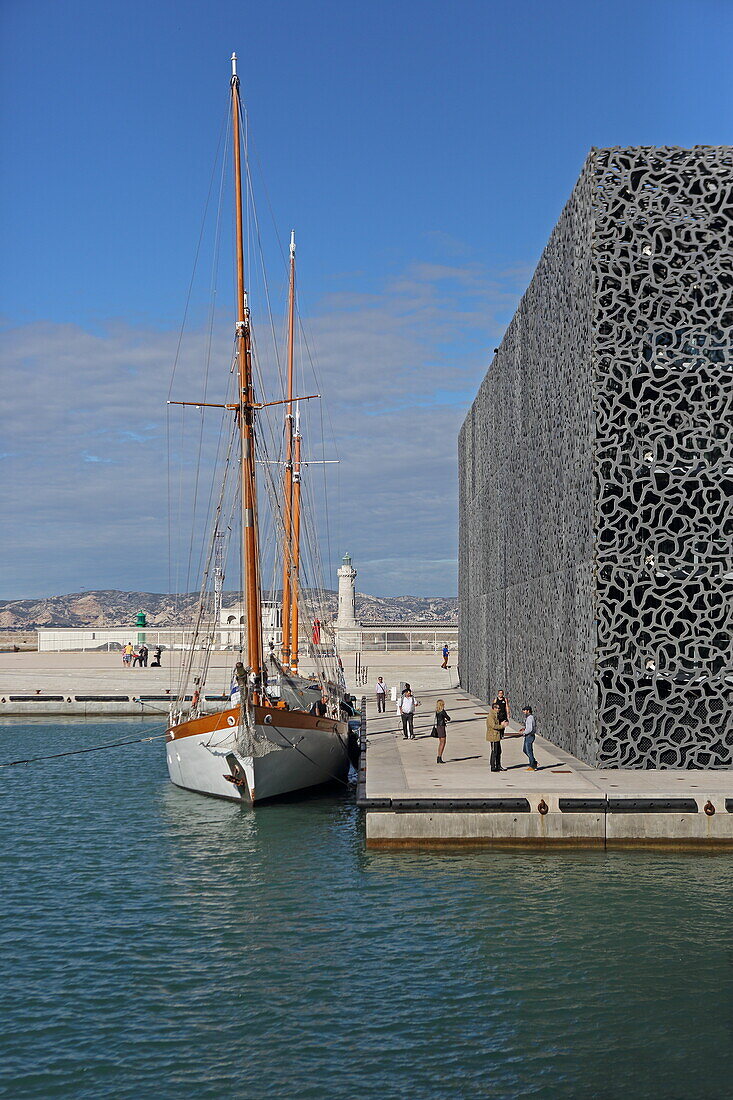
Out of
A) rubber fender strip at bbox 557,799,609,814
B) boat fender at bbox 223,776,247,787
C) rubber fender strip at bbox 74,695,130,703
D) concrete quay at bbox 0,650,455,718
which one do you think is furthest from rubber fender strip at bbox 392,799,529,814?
rubber fender strip at bbox 74,695,130,703

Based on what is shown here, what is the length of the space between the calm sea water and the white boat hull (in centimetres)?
301

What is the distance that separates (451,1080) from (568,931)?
16.6 ft

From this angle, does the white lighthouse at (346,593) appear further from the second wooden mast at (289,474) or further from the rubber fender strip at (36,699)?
the second wooden mast at (289,474)

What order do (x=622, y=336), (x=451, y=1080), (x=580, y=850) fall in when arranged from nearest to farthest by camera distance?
1. (x=451, y=1080)
2. (x=580, y=850)
3. (x=622, y=336)

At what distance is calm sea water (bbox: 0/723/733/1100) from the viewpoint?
10781 mm

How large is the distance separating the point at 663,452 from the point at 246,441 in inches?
423

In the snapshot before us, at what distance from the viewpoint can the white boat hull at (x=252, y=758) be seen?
2506cm

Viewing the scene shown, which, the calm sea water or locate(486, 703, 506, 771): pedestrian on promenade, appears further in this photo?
locate(486, 703, 506, 771): pedestrian on promenade

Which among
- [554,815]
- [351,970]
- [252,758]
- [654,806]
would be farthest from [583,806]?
[252,758]

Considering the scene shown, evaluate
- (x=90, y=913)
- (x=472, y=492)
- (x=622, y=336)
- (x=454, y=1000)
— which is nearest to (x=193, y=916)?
(x=90, y=913)

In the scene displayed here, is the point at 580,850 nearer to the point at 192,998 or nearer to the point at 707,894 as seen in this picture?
the point at 707,894

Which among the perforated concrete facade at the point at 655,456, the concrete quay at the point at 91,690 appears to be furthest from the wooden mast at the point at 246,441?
the concrete quay at the point at 91,690

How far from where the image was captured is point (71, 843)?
21297 mm

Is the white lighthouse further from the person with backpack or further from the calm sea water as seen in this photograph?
the calm sea water
